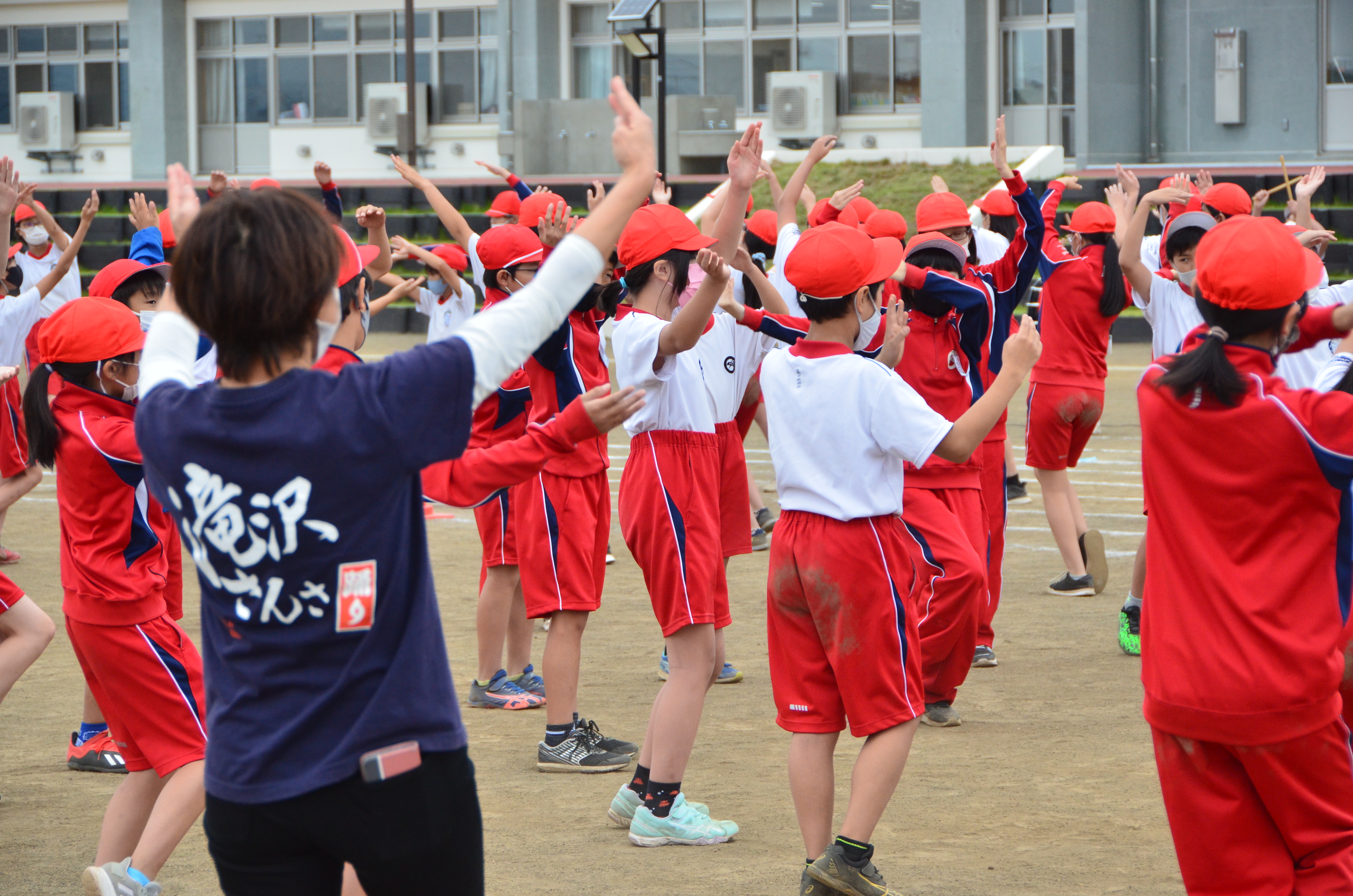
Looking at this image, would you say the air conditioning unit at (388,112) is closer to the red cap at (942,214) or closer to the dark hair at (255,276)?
the red cap at (942,214)

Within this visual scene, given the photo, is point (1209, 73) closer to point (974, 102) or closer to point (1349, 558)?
point (974, 102)

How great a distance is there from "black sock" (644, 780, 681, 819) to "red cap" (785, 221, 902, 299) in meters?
1.74

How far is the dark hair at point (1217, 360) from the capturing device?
293 cm

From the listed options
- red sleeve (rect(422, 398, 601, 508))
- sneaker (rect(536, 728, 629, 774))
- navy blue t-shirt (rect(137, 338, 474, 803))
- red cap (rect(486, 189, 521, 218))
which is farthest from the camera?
red cap (rect(486, 189, 521, 218))

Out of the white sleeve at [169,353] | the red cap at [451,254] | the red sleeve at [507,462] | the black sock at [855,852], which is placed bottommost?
the black sock at [855,852]

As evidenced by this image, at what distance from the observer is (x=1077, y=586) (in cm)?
819

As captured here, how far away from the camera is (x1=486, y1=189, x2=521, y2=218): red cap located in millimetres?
10047

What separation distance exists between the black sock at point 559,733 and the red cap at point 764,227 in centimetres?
331

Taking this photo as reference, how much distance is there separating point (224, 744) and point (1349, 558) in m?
2.28

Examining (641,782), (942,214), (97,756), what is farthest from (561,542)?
(942,214)

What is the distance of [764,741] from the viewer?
5859mm

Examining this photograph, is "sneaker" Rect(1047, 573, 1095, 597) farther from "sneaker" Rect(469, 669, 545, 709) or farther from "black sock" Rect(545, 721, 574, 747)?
"black sock" Rect(545, 721, 574, 747)

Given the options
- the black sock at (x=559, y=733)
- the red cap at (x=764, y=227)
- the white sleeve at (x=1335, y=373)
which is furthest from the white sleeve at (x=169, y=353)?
the red cap at (x=764, y=227)

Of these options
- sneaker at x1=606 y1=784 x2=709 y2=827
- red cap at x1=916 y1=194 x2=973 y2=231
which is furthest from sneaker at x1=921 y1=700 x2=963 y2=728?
red cap at x1=916 y1=194 x2=973 y2=231
